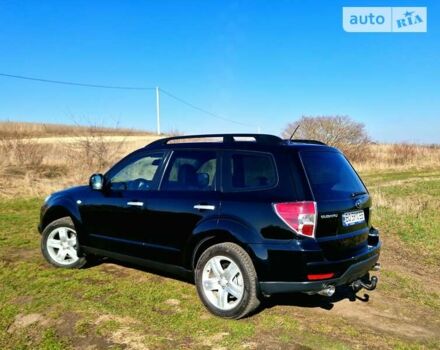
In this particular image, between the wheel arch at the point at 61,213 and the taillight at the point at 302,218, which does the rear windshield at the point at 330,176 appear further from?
the wheel arch at the point at 61,213

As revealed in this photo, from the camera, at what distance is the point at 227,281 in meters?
4.27

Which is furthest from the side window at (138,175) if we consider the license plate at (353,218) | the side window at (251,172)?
the license plate at (353,218)

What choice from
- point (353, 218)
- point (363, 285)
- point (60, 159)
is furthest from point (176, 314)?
point (60, 159)

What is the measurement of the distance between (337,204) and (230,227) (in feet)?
3.34

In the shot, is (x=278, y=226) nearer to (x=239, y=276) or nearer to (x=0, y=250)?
(x=239, y=276)

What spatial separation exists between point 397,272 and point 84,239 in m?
4.25

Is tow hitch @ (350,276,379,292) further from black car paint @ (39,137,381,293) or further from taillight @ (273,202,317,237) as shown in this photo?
taillight @ (273,202,317,237)

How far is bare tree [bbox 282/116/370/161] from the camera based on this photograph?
100 feet

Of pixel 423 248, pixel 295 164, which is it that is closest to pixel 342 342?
pixel 295 164

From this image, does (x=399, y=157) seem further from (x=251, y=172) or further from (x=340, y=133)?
(x=251, y=172)

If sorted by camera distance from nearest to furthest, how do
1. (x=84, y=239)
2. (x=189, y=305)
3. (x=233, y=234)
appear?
(x=233, y=234) < (x=189, y=305) < (x=84, y=239)

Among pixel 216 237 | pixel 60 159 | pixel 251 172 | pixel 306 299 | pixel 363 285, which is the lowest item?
pixel 306 299

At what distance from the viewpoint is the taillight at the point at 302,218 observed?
3.81 meters

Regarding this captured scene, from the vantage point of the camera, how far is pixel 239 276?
13.7 feet
